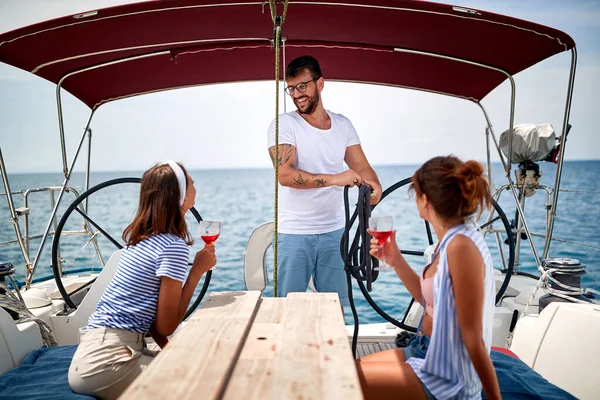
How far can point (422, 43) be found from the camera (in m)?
2.92

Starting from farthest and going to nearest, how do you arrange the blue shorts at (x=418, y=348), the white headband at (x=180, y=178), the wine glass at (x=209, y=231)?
1. the wine glass at (x=209, y=231)
2. the white headband at (x=180, y=178)
3. the blue shorts at (x=418, y=348)

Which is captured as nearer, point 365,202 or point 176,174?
point 176,174

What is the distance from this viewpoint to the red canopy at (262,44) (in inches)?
97.0

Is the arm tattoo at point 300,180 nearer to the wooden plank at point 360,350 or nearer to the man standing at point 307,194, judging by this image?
the man standing at point 307,194

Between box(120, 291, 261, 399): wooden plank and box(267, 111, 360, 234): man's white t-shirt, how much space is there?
0.92 metres

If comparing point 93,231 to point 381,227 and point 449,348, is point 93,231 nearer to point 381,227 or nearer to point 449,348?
point 381,227

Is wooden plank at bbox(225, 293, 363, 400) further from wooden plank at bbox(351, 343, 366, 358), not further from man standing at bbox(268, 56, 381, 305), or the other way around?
wooden plank at bbox(351, 343, 366, 358)

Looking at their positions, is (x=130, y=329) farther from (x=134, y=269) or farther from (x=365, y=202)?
(x=365, y=202)

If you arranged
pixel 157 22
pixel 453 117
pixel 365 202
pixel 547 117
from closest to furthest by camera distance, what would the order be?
pixel 365 202
pixel 157 22
pixel 547 117
pixel 453 117

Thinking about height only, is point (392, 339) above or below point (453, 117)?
below

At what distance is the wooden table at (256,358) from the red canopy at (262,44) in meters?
1.50

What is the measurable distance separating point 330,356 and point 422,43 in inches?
86.5

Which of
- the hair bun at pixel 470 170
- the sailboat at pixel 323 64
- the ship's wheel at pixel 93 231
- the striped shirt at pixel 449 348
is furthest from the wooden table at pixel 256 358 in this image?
the ship's wheel at pixel 93 231

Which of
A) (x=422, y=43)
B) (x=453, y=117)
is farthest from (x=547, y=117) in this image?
(x=422, y=43)
